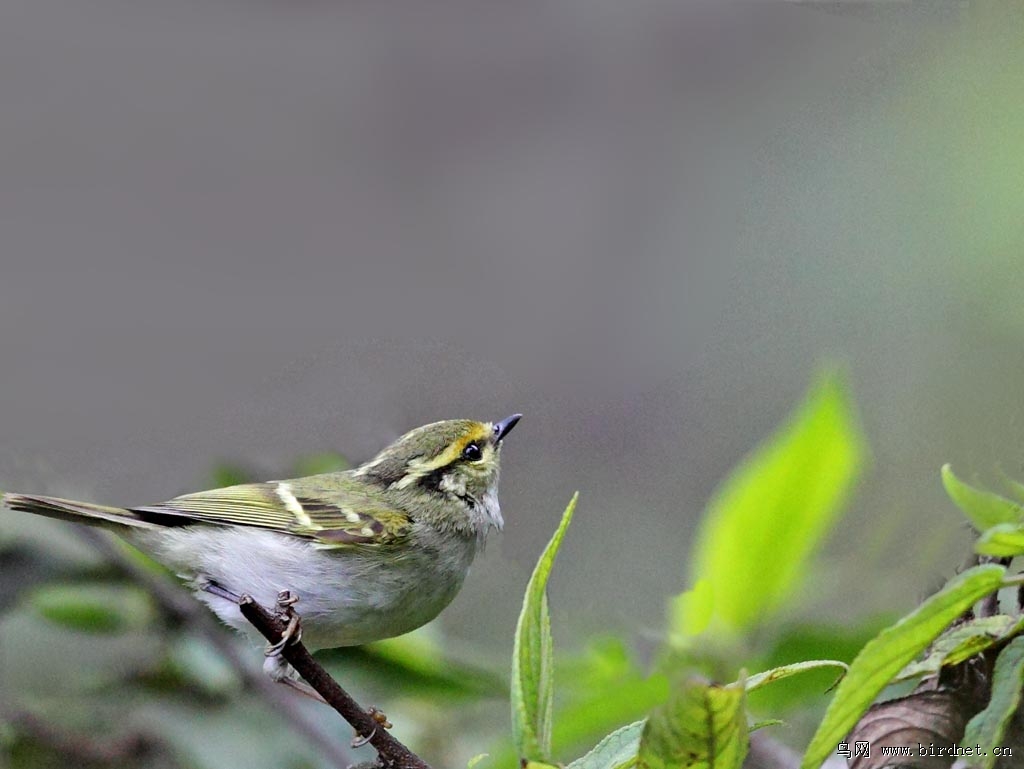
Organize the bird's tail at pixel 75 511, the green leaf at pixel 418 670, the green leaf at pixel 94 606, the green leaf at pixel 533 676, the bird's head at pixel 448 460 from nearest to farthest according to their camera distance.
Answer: the green leaf at pixel 533 676, the bird's tail at pixel 75 511, the green leaf at pixel 418 670, the green leaf at pixel 94 606, the bird's head at pixel 448 460

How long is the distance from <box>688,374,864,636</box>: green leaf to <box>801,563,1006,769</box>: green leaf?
5.4 inches

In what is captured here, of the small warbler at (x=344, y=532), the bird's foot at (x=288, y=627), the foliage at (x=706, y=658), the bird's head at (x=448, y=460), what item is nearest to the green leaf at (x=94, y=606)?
the foliage at (x=706, y=658)

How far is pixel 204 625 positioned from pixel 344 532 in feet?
1.05

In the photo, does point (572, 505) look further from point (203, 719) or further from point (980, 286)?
point (203, 719)

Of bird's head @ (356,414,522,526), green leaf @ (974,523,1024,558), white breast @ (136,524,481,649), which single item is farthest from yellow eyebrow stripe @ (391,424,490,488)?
green leaf @ (974,523,1024,558)

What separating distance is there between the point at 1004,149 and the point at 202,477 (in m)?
1.52

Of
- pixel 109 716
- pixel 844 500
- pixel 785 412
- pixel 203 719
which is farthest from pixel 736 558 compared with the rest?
pixel 785 412

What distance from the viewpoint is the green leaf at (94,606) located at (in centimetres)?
175

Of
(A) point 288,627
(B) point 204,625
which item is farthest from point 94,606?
(A) point 288,627

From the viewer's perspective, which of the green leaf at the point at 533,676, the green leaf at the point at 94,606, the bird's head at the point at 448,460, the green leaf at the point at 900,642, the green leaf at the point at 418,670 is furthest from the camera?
the bird's head at the point at 448,460

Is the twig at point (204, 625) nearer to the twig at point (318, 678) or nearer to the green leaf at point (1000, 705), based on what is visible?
the twig at point (318, 678)

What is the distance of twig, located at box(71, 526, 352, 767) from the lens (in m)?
1.66

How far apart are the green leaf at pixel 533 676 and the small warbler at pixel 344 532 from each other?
1.79 ft

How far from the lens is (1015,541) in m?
0.78
